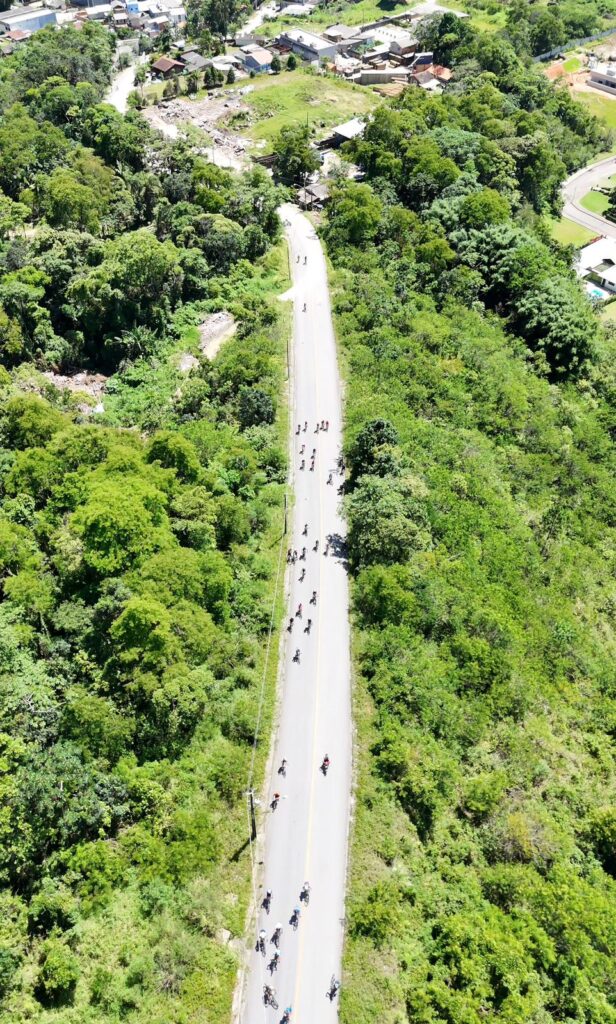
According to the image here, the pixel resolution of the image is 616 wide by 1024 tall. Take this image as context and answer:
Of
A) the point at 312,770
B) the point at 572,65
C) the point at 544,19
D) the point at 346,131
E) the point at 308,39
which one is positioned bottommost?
the point at 312,770

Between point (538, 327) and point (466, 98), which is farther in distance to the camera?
point (466, 98)

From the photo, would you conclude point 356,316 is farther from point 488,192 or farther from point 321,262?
point 488,192

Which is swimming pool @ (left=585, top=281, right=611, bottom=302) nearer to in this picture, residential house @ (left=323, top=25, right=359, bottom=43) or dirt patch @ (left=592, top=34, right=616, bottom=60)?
residential house @ (left=323, top=25, right=359, bottom=43)

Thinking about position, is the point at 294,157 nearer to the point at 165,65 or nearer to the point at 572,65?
the point at 165,65

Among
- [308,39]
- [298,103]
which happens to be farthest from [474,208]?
[308,39]

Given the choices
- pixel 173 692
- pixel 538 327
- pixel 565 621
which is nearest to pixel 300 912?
pixel 173 692
